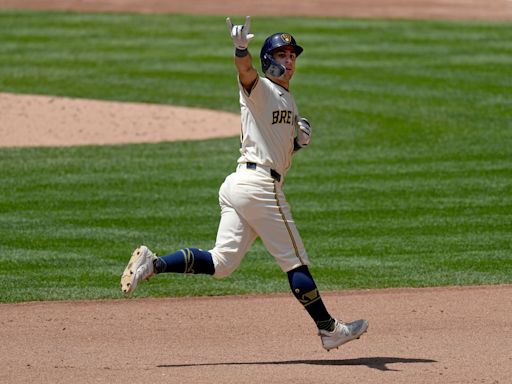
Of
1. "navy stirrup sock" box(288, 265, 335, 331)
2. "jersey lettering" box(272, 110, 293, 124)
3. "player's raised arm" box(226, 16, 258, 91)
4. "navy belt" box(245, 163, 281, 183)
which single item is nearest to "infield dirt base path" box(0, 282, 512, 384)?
"navy stirrup sock" box(288, 265, 335, 331)

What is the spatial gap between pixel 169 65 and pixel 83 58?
6.18 feet

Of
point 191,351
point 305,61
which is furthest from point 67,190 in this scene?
point 305,61

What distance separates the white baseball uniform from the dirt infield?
2.05 feet

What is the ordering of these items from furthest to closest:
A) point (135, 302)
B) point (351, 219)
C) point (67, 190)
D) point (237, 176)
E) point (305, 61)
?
point (305, 61) < point (67, 190) < point (351, 219) < point (135, 302) < point (237, 176)

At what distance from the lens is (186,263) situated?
23.5 ft

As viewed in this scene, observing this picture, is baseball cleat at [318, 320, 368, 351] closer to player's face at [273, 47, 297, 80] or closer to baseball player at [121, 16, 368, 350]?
baseball player at [121, 16, 368, 350]

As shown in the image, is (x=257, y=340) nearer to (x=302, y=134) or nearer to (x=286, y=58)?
(x=302, y=134)

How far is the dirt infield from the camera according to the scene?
6.74m

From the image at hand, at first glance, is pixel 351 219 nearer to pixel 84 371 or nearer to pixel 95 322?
pixel 95 322

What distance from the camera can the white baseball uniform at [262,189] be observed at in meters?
7.06

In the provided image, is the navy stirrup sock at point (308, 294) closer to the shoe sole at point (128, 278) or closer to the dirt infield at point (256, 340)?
the dirt infield at point (256, 340)

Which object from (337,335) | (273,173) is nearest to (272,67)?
(273,173)

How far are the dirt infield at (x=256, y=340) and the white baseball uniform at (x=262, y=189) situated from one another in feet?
2.05

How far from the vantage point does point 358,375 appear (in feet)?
22.1
